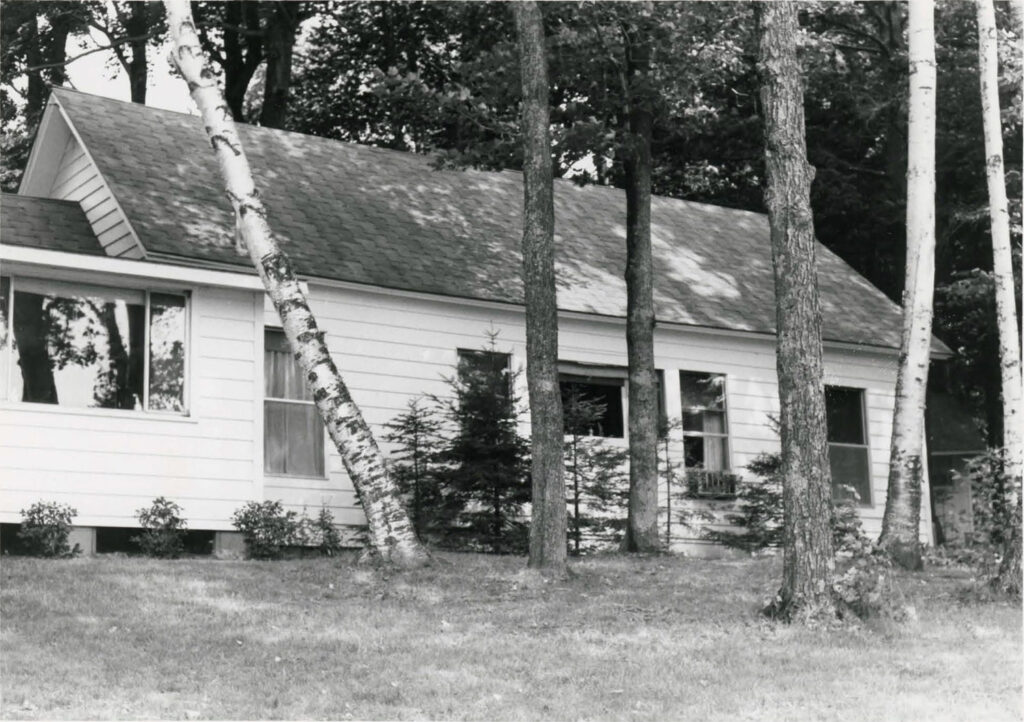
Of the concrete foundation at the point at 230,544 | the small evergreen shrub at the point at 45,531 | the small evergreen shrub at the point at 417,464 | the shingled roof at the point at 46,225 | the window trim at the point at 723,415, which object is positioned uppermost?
the shingled roof at the point at 46,225

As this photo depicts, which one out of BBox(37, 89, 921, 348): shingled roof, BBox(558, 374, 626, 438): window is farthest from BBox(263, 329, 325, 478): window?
BBox(558, 374, 626, 438): window

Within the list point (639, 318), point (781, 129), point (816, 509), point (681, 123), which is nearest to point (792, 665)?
point (816, 509)

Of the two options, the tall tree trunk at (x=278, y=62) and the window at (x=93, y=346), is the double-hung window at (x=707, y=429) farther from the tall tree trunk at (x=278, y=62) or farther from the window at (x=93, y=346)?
the tall tree trunk at (x=278, y=62)

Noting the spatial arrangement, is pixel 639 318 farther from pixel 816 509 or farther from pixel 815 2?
pixel 816 509

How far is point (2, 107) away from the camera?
96.9 ft

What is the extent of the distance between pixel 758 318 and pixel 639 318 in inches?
188

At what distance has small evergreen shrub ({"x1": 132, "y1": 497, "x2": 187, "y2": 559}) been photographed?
15000mm

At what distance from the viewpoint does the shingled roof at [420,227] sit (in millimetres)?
17422

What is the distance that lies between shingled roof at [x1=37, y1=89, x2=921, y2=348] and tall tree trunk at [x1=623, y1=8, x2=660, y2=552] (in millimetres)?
2159

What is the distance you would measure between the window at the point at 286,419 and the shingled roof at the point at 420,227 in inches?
42.8

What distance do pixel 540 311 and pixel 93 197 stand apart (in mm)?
7183

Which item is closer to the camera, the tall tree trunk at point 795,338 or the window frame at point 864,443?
the tall tree trunk at point 795,338

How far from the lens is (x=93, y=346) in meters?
15.2

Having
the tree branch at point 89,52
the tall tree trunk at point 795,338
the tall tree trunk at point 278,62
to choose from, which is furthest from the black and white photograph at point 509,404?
the tree branch at point 89,52
